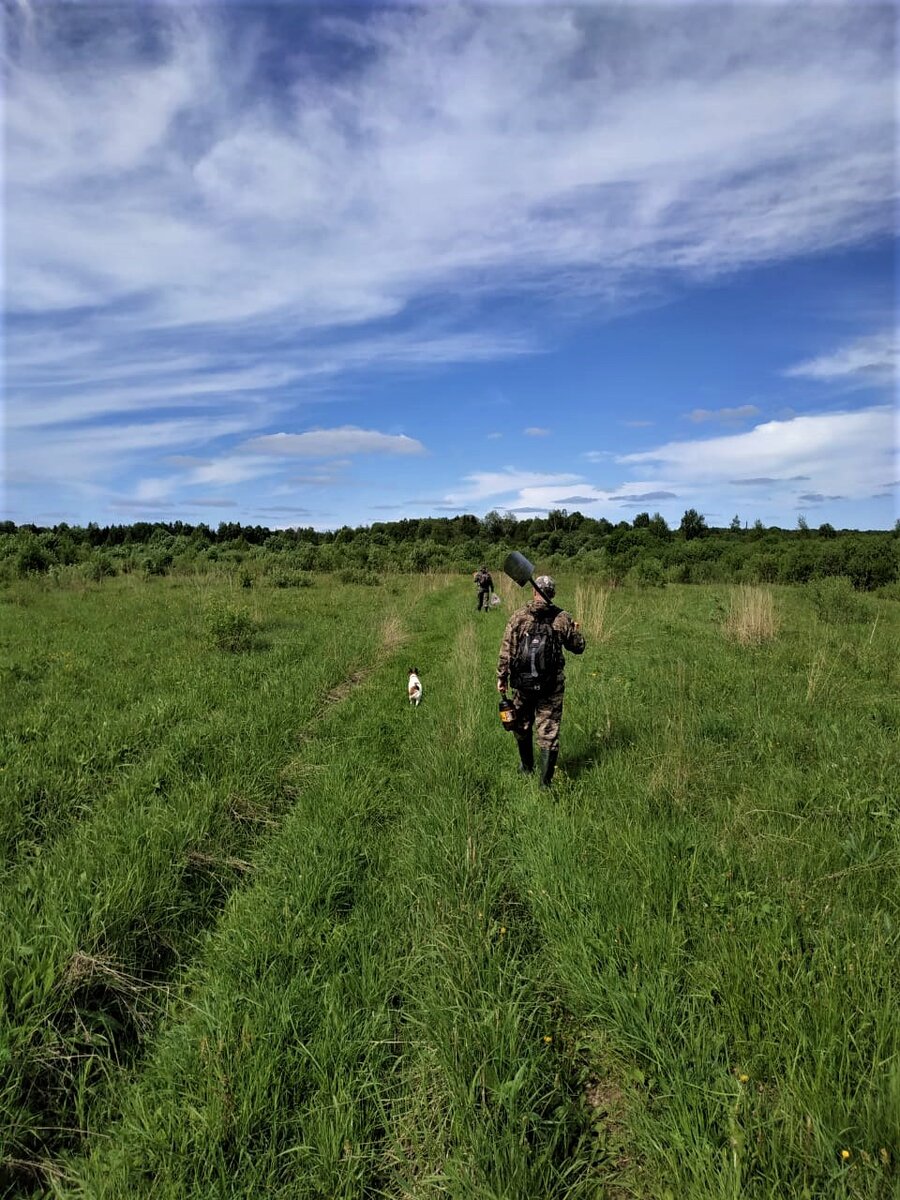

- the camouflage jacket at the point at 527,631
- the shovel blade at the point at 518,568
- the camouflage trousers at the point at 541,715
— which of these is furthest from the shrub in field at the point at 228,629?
the camouflage trousers at the point at 541,715

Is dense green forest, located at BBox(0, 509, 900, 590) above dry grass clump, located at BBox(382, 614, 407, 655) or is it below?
above

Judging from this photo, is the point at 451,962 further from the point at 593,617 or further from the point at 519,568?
the point at 593,617

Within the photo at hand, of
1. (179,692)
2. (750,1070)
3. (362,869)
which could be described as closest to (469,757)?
(362,869)

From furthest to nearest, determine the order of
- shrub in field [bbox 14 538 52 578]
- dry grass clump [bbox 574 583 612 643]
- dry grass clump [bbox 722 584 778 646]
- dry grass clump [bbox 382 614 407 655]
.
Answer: shrub in field [bbox 14 538 52 578], dry grass clump [bbox 382 614 407 655], dry grass clump [bbox 574 583 612 643], dry grass clump [bbox 722 584 778 646]

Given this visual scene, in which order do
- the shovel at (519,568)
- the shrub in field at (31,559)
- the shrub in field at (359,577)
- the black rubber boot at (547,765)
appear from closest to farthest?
1. the black rubber boot at (547,765)
2. the shovel at (519,568)
3. the shrub in field at (31,559)
4. the shrub in field at (359,577)

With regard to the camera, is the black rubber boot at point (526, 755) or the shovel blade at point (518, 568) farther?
the shovel blade at point (518, 568)

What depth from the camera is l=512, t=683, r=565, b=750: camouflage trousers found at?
5703mm

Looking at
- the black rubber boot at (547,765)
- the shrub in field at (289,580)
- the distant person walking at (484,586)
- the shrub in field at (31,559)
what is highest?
the shrub in field at (31,559)

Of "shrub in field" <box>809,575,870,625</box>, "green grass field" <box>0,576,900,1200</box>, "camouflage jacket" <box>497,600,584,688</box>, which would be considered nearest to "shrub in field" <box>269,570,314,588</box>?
"shrub in field" <box>809,575,870,625</box>

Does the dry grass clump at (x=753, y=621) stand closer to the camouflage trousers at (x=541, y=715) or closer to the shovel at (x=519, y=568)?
the shovel at (x=519, y=568)

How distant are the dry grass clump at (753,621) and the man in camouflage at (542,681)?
8127 millimetres

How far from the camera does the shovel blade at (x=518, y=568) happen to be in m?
6.73

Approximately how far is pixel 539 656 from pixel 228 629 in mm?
8851

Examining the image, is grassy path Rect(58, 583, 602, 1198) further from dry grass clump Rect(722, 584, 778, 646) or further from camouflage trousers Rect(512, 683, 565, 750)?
dry grass clump Rect(722, 584, 778, 646)
